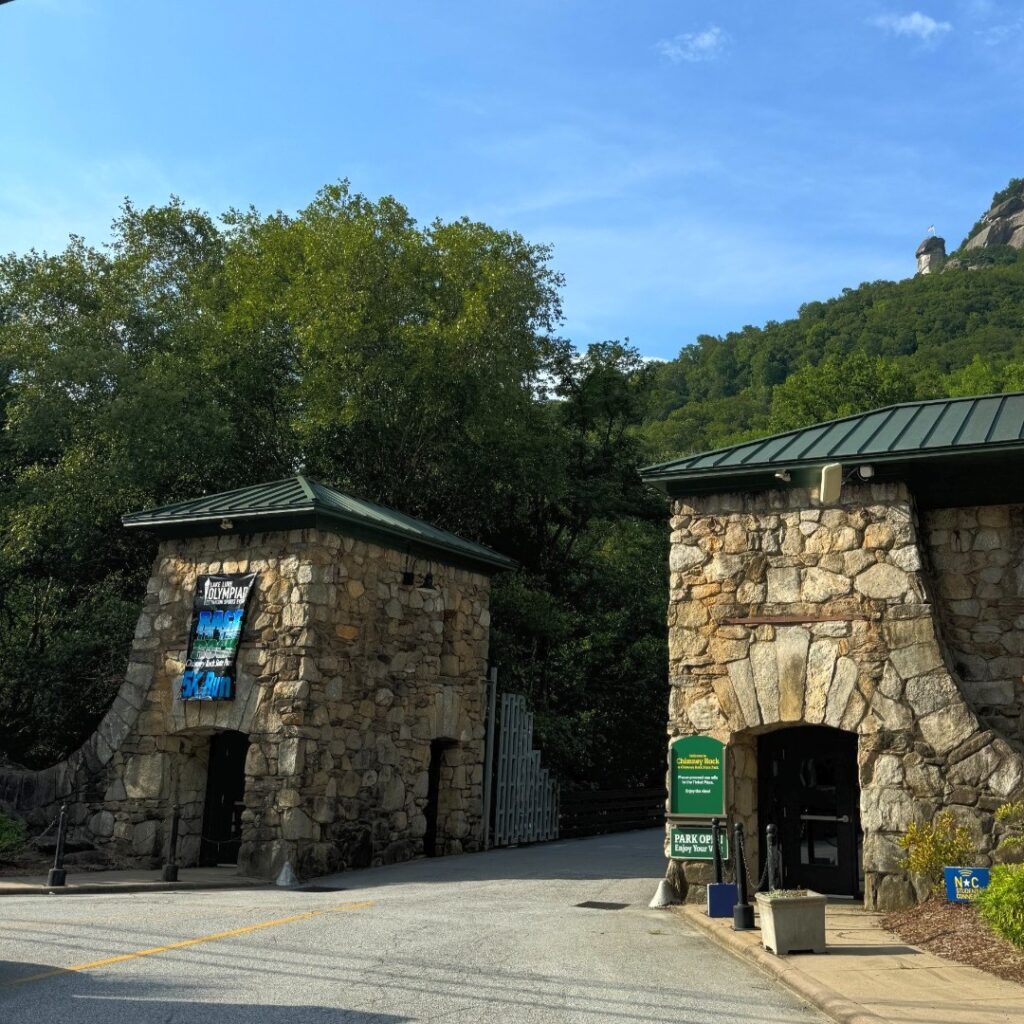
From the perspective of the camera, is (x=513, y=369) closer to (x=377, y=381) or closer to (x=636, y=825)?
(x=377, y=381)

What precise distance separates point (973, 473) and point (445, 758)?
9.37 meters

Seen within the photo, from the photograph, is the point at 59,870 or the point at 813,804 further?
the point at 59,870

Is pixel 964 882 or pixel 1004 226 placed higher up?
pixel 1004 226

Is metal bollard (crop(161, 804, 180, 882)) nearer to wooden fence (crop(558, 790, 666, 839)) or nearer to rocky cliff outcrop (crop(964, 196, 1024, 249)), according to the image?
wooden fence (crop(558, 790, 666, 839))


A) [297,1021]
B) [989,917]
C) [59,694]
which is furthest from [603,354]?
[297,1021]

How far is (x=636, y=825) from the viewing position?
23.5m

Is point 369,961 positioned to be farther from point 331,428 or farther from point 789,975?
point 331,428

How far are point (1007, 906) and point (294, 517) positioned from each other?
9.66m

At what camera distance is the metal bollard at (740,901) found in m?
9.52

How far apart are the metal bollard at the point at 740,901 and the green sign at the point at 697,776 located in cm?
154

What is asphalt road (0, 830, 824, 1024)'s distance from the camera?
6.34 meters

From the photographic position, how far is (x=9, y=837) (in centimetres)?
1367

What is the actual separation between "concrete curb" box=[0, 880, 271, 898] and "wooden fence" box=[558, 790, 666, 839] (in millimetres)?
8478

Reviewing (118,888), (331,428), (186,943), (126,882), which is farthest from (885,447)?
(331,428)
